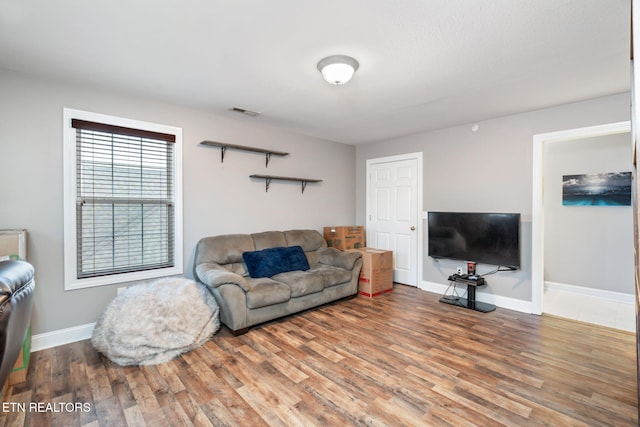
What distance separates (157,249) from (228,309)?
3.78 ft

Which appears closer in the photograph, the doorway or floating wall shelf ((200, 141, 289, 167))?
the doorway

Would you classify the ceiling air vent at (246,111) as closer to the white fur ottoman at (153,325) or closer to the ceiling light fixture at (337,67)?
the ceiling light fixture at (337,67)

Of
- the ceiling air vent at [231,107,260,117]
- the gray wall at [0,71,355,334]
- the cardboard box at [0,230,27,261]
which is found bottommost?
the cardboard box at [0,230,27,261]

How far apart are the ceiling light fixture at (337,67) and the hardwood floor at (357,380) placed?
2.32m

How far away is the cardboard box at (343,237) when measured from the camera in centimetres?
471

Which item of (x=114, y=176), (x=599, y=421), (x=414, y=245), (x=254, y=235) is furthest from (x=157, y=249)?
(x=599, y=421)

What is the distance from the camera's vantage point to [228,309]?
2.92 meters

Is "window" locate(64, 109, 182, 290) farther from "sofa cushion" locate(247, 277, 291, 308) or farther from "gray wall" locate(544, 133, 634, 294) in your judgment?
"gray wall" locate(544, 133, 634, 294)

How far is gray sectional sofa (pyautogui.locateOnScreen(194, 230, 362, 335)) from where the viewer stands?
295 centimetres

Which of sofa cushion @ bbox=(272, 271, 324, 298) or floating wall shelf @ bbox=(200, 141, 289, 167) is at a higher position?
floating wall shelf @ bbox=(200, 141, 289, 167)

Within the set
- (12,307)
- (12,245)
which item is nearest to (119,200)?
(12,245)

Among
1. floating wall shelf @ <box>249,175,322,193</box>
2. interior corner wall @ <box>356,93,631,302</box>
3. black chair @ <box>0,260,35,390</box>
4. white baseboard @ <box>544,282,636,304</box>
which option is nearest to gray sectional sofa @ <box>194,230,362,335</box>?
floating wall shelf @ <box>249,175,322,193</box>

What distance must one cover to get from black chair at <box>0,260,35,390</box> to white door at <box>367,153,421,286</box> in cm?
444

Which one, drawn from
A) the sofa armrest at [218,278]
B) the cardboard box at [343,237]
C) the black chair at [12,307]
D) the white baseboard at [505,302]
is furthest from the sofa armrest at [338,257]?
the black chair at [12,307]
